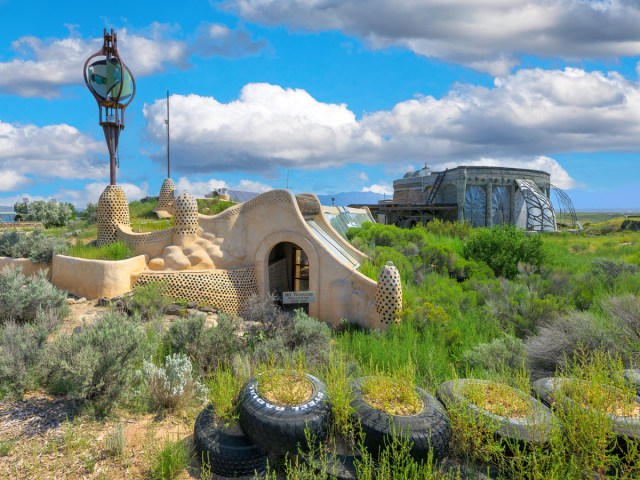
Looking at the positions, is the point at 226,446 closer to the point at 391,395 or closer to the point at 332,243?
the point at 391,395

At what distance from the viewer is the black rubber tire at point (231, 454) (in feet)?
13.7

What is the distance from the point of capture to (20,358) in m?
5.27

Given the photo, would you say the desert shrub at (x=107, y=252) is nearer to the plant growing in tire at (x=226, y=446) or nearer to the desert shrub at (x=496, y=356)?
the plant growing in tire at (x=226, y=446)

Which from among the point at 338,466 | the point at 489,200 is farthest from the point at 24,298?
the point at 489,200

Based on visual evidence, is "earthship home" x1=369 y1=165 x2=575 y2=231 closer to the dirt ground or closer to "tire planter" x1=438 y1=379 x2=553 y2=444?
"tire planter" x1=438 y1=379 x2=553 y2=444

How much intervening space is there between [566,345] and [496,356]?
1.05 meters

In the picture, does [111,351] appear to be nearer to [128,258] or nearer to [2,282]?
[2,282]

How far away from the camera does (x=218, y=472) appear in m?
4.19

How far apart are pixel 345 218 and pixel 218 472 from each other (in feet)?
52.8

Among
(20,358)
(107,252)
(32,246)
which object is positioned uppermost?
(32,246)

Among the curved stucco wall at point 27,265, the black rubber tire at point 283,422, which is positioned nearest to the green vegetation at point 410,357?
the black rubber tire at point 283,422

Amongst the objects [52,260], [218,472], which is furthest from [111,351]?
[52,260]

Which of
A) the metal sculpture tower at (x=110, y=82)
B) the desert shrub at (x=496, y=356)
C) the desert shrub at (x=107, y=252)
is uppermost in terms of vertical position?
the metal sculpture tower at (x=110, y=82)

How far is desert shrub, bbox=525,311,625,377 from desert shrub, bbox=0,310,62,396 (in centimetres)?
699
